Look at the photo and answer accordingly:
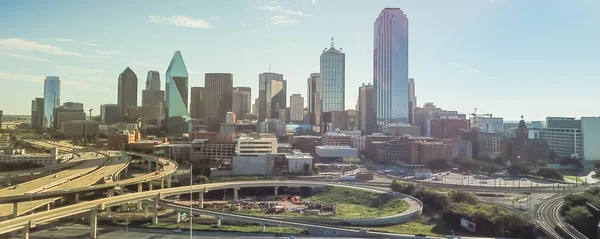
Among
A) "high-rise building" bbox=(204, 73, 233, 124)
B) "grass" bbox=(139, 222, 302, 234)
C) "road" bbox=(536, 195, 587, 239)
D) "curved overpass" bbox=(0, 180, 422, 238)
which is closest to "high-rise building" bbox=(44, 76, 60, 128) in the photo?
"curved overpass" bbox=(0, 180, 422, 238)

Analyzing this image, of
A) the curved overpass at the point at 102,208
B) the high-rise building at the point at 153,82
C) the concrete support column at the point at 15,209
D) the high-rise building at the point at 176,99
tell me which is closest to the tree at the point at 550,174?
the curved overpass at the point at 102,208

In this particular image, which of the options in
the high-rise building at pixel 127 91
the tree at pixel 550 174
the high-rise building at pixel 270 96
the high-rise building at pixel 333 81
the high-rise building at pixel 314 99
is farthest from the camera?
the high-rise building at pixel 270 96

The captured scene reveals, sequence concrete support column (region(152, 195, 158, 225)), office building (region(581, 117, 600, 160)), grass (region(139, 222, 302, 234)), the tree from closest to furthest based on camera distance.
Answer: grass (region(139, 222, 302, 234)) → concrete support column (region(152, 195, 158, 225)) → the tree → office building (region(581, 117, 600, 160))

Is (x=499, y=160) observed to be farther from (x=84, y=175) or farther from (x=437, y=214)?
(x=84, y=175)

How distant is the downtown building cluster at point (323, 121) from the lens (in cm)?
4047

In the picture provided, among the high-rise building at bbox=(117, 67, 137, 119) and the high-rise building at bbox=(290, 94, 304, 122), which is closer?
the high-rise building at bbox=(117, 67, 137, 119)

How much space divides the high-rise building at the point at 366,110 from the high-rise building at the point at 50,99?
1967 inches

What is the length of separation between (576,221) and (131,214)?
19.7 m

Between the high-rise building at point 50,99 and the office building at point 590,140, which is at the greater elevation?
the high-rise building at point 50,99

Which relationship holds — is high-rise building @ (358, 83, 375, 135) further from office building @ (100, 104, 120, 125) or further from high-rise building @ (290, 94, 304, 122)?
office building @ (100, 104, 120, 125)

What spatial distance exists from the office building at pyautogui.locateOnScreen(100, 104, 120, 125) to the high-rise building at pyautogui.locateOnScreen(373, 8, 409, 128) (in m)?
42.9

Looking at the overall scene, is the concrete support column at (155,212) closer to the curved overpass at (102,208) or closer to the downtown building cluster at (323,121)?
the curved overpass at (102,208)

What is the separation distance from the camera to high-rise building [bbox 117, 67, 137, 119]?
6243 cm

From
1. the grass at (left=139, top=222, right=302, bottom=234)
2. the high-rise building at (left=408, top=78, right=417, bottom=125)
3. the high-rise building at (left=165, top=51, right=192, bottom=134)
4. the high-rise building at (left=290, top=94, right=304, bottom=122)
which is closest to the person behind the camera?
the grass at (left=139, top=222, right=302, bottom=234)
